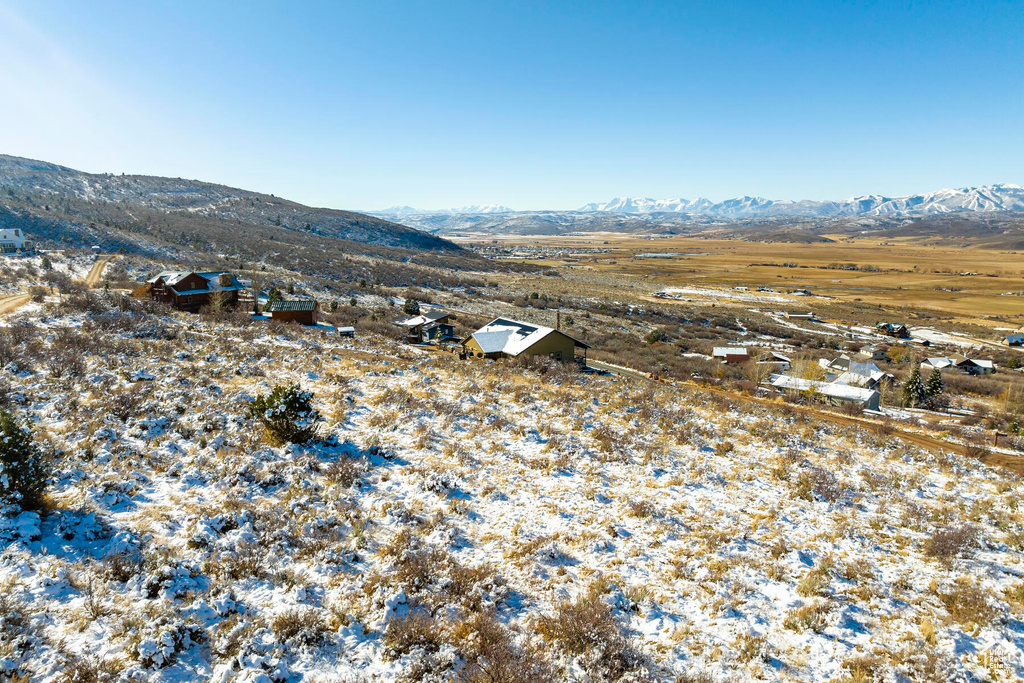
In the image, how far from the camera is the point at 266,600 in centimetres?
761

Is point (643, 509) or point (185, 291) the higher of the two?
point (185, 291)

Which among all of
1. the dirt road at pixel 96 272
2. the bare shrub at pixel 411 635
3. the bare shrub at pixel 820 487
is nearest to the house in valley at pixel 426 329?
the dirt road at pixel 96 272

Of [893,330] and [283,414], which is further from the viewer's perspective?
[893,330]

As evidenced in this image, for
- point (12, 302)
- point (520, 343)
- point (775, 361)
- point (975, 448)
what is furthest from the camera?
point (775, 361)

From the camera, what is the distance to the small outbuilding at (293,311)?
38.5 meters

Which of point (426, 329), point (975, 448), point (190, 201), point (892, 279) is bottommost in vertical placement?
point (975, 448)

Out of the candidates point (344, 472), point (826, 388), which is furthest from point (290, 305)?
point (826, 388)

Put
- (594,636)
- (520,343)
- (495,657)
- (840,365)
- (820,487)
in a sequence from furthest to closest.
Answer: (840,365), (520,343), (820,487), (594,636), (495,657)

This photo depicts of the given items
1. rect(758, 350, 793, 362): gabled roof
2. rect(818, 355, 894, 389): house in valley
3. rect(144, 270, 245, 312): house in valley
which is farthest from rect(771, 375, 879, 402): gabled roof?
rect(144, 270, 245, 312): house in valley

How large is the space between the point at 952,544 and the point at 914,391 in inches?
1411

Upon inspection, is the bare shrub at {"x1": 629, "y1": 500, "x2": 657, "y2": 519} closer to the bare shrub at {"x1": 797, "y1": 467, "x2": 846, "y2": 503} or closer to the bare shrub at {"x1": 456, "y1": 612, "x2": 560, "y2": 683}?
the bare shrub at {"x1": 797, "y1": 467, "x2": 846, "y2": 503}

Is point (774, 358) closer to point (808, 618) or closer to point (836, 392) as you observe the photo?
point (836, 392)

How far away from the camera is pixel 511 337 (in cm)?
3662

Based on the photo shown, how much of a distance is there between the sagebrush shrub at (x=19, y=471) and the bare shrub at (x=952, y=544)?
1862 centimetres
